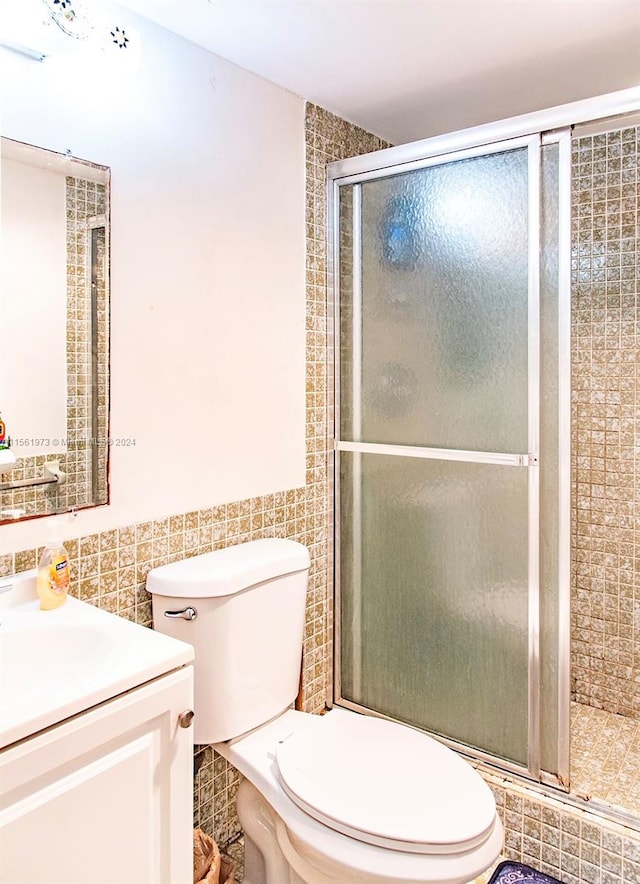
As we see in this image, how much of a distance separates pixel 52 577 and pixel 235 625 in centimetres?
44

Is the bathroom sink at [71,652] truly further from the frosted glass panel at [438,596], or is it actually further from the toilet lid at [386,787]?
the frosted glass panel at [438,596]

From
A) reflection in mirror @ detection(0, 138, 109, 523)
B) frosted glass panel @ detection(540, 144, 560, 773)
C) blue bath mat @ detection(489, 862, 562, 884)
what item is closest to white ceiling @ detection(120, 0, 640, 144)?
frosted glass panel @ detection(540, 144, 560, 773)

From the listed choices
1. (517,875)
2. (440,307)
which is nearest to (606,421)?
(440,307)

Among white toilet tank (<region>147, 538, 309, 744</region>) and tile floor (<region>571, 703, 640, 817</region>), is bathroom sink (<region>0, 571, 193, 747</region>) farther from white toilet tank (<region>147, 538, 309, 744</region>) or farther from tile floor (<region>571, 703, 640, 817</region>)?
tile floor (<region>571, 703, 640, 817</region>)

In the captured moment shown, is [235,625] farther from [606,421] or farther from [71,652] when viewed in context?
[606,421]

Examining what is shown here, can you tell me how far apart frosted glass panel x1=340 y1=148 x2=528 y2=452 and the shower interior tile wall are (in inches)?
5.4

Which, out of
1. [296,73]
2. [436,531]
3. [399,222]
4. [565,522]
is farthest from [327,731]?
[296,73]

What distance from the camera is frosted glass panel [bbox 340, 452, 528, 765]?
1.79 m

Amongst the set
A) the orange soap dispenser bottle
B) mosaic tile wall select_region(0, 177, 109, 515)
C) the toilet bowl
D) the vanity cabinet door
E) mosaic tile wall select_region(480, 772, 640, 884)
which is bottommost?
mosaic tile wall select_region(480, 772, 640, 884)

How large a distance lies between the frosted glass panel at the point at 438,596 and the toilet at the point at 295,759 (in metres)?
0.39

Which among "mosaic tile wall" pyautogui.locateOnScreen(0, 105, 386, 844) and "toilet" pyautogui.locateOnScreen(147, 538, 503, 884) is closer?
"toilet" pyautogui.locateOnScreen(147, 538, 503, 884)

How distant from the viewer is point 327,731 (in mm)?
1539

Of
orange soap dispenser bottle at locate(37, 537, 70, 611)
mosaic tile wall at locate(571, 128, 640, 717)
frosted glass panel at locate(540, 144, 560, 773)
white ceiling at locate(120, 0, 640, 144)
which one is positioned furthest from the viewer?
mosaic tile wall at locate(571, 128, 640, 717)

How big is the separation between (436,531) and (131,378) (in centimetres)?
101
